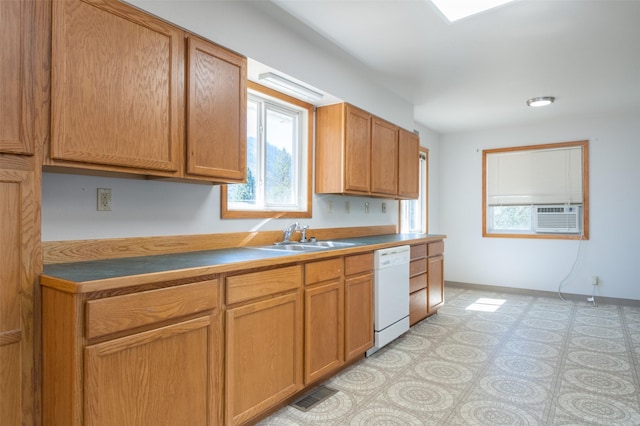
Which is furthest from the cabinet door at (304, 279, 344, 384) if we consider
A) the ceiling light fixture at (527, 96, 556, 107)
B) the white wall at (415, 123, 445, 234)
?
the white wall at (415, 123, 445, 234)

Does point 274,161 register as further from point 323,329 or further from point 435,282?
point 435,282

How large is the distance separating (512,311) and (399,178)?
6.97 feet

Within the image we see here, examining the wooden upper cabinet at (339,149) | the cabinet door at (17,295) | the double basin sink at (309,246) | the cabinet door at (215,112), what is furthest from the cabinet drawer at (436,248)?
the cabinet door at (17,295)

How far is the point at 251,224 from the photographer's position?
2.76m

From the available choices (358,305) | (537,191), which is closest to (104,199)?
(358,305)

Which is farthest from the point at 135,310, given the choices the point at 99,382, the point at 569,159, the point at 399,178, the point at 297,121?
the point at 569,159

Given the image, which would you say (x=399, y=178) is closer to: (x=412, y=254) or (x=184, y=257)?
(x=412, y=254)

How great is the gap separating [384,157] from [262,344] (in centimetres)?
243

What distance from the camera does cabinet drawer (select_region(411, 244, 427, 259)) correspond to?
367 cm

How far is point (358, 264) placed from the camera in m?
2.83

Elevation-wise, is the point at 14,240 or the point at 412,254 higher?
the point at 14,240

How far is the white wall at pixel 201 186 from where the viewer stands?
179 cm

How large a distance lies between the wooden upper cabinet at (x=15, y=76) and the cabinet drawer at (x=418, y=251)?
3055mm

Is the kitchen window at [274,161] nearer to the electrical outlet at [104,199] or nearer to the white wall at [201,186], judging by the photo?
the white wall at [201,186]
